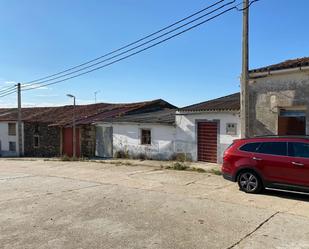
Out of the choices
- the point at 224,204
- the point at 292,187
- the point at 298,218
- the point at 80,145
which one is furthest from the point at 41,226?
the point at 80,145

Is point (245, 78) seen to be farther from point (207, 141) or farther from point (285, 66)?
point (207, 141)

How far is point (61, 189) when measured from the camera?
36.8 feet

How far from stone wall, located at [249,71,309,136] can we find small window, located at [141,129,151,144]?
8906 mm

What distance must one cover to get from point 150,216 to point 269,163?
3.75 metres

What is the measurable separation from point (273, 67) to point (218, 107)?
16.2 ft

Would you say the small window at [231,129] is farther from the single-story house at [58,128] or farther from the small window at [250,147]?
the single-story house at [58,128]

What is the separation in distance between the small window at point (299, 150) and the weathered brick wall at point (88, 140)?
19298mm

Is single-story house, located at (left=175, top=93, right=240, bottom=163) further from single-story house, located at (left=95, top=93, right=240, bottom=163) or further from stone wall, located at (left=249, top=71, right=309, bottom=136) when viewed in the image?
stone wall, located at (left=249, top=71, right=309, bottom=136)

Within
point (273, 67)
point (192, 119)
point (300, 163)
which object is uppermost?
point (273, 67)

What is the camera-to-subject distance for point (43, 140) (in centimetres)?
3262

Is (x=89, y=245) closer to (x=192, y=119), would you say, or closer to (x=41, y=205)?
(x=41, y=205)

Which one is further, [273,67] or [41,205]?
[273,67]

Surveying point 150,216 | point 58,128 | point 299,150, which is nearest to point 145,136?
point 58,128

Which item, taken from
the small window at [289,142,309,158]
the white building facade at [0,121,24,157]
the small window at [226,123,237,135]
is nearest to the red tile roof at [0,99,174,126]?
the white building facade at [0,121,24,157]
